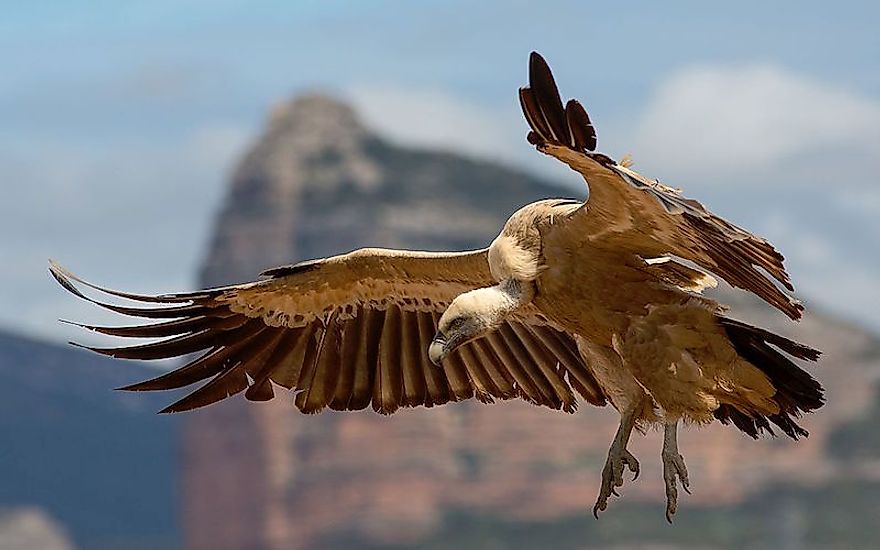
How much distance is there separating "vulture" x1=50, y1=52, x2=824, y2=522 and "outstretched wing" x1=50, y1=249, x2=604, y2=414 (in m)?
0.01

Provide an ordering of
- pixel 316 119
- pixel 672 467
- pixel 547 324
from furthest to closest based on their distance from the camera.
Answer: pixel 316 119 → pixel 547 324 → pixel 672 467

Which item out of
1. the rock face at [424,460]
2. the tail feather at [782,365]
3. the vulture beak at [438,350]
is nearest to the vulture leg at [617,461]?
the tail feather at [782,365]

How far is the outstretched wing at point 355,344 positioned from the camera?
45.5 ft

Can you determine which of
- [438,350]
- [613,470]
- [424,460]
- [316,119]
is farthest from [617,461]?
[316,119]

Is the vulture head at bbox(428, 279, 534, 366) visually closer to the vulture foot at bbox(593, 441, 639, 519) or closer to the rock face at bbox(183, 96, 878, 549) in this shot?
the vulture foot at bbox(593, 441, 639, 519)

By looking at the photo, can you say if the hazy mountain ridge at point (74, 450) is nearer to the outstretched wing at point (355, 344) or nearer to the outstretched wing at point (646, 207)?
the outstretched wing at point (355, 344)

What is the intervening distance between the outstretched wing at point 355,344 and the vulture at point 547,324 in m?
0.01

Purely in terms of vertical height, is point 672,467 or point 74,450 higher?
point 672,467

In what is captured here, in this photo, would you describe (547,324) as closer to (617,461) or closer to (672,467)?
(617,461)

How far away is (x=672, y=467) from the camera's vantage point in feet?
41.0

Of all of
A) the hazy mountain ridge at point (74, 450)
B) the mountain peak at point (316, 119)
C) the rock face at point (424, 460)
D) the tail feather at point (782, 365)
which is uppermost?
the tail feather at point (782, 365)

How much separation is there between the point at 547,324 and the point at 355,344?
1287mm

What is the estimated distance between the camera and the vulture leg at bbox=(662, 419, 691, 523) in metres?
12.5

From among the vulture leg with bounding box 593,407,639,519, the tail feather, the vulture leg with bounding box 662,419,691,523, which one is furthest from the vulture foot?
the tail feather
